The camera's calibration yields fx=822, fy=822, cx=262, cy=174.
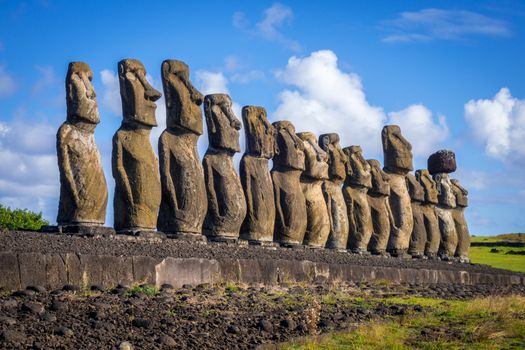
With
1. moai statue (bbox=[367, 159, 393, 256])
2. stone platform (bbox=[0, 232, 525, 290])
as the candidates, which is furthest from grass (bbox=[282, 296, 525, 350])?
moai statue (bbox=[367, 159, 393, 256])

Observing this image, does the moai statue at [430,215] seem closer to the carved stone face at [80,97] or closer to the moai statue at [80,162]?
the moai statue at [80,162]

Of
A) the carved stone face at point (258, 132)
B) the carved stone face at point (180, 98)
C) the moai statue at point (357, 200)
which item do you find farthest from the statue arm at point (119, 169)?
the moai statue at point (357, 200)

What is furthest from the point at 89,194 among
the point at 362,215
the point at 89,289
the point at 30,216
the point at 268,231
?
the point at 30,216

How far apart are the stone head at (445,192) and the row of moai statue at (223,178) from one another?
8.20ft

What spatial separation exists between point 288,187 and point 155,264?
282 inches

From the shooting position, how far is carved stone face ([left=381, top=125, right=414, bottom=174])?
21891 mm

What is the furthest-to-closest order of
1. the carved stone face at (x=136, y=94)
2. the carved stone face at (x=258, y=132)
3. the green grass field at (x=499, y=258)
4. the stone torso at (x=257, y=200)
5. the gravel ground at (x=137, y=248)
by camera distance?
the green grass field at (x=499, y=258)
the carved stone face at (x=258, y=132)
the stone torso at (x=257, y=200)
the carved stone face at (x=136, y=94)
the gravel ground at (x=137, y=248)

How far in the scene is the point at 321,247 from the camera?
1716 centimetres

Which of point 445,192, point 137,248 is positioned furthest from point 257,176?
point 445,192

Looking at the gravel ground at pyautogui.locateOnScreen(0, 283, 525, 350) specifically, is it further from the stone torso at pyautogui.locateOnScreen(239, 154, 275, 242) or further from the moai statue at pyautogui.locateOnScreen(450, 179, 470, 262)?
the moai statue at pyautogui.locateOnScreen(450, 179, 470, 262)

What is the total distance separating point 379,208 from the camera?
67.4ft

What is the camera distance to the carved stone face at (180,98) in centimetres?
1334

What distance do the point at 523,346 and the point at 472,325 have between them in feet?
3.67

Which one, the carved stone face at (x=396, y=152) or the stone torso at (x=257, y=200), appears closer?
the stone torso at (x=257, y=200)
